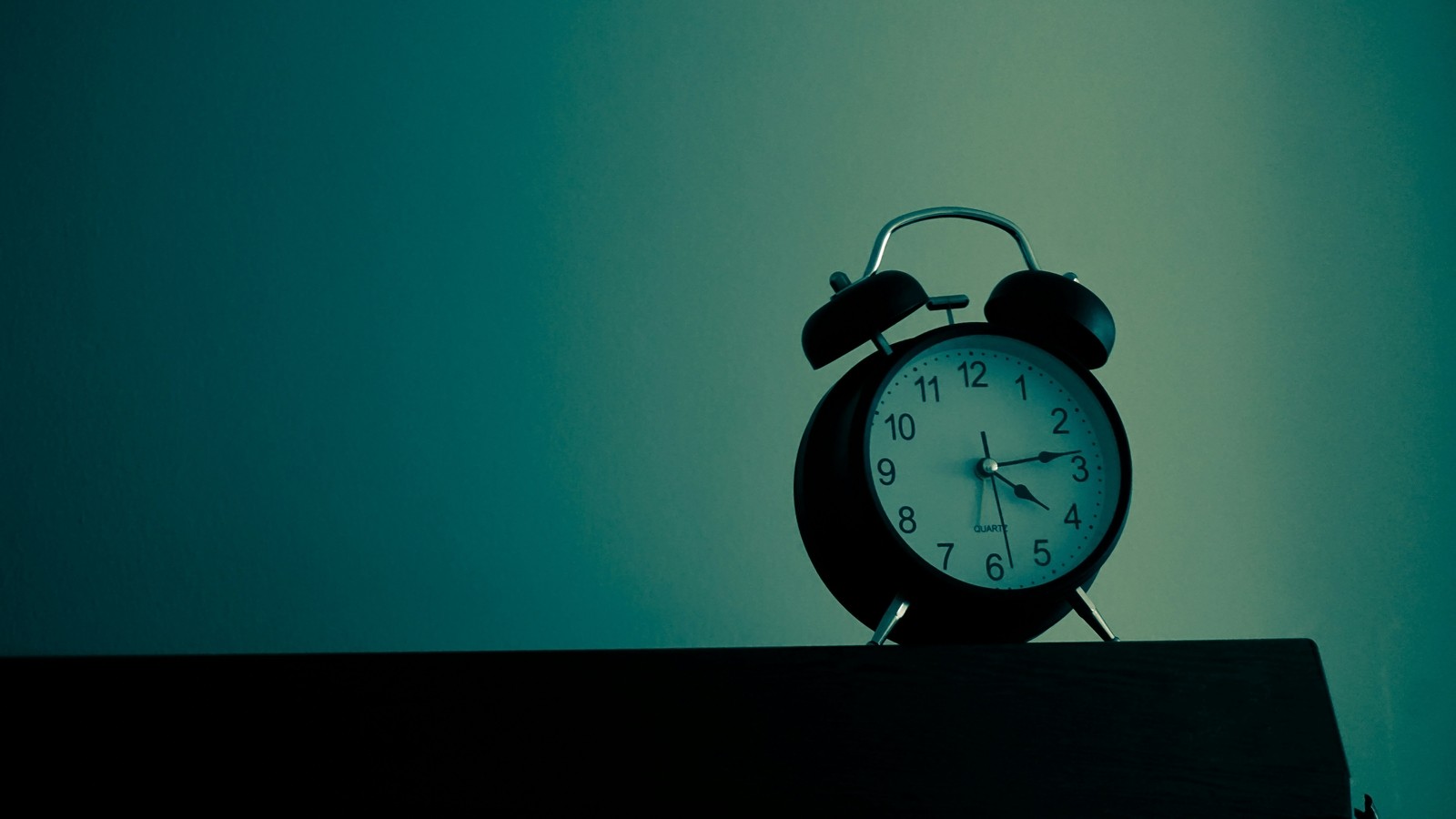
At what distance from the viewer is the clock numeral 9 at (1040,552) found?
84 cm

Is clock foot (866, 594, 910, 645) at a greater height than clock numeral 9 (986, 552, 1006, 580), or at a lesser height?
lesser

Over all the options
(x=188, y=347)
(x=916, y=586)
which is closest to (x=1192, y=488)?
(x=916, y=586)

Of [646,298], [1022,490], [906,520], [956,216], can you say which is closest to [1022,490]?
[1022,490]

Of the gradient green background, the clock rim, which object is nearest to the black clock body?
the clock rim

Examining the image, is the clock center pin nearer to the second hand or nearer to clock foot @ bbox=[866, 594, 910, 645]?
the second hand

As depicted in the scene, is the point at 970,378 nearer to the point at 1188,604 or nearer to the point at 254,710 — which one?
the point at 1188,604

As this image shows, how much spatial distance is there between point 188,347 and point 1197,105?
123cm

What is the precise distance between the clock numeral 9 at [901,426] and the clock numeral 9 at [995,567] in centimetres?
12

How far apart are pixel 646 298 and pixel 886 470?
406mm

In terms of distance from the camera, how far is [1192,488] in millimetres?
1156

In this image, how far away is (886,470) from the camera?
0.83 metres

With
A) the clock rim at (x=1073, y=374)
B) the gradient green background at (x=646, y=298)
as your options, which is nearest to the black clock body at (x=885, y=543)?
the clock rim at (x=1073, y=374)

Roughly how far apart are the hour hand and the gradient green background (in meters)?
0.30

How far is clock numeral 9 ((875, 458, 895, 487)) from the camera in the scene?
83 cm
